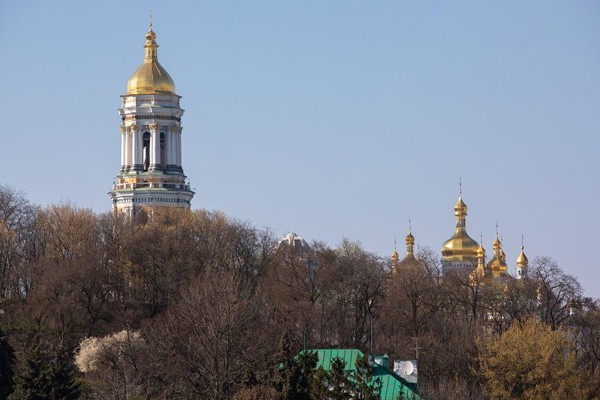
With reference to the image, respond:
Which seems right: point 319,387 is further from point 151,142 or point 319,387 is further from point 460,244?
point 460,244

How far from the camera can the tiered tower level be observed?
11994cm

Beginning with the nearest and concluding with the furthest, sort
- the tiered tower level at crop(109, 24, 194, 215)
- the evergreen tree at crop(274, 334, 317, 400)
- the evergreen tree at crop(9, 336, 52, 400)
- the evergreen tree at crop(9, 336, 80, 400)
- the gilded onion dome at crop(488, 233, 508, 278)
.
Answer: the evergreen tree at crop(274, 334, 317, 400) → the evergreen tree at crop(9, 336, 52, 400) → the evergreen tree at crop(9, 336, 80, 400) → the tiered tower level at crop(109, 24, 194, 215) → the gilded onion dome at crop(488, 233, 508, 278)

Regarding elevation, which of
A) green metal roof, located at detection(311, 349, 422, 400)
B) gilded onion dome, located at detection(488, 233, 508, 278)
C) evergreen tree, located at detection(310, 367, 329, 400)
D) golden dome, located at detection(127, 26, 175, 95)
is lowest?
evergreen tree, located at detection(310, 367, 329, 400)

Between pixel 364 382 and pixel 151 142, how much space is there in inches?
2178

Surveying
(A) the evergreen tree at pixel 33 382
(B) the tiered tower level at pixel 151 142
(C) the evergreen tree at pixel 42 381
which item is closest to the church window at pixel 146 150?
(B) the tiered tower level at pixel 151 142

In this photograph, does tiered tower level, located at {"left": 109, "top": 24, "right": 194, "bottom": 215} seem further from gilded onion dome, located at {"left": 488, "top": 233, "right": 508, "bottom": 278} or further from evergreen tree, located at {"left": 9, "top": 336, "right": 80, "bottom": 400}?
evergreen tree, located at {"left": 9, "top": 336, "right": 80, "bottom": 400}

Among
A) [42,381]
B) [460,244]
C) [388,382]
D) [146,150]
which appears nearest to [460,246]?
[460,244]

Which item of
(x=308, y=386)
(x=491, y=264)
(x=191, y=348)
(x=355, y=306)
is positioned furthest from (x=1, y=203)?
(x=491, y=264)

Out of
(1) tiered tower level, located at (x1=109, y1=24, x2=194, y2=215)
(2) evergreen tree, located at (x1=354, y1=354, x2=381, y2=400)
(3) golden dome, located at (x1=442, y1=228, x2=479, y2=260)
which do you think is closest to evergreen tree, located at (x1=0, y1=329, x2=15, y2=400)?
(2) evergreen tree, located at (x1=354, y1=354, x2=381, y2=400)

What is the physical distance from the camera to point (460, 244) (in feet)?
482

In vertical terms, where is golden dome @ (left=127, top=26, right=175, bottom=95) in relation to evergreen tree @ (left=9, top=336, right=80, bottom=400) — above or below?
above

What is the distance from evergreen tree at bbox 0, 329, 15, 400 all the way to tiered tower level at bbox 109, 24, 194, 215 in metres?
45.2

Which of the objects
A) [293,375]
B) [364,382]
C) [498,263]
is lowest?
[364,382]

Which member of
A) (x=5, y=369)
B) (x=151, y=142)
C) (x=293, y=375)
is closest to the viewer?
(x=293, y=375)
